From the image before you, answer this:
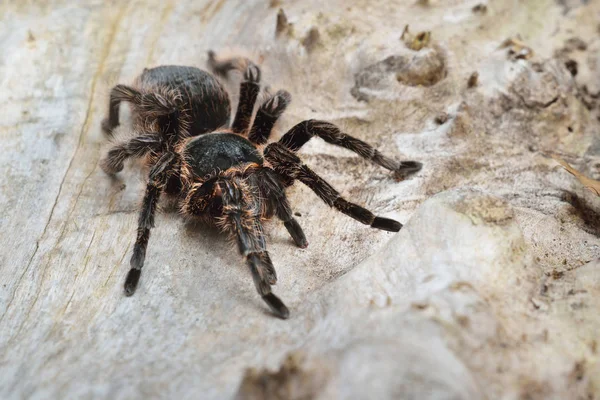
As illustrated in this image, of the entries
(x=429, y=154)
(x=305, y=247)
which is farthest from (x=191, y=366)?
(x=429, y=154)

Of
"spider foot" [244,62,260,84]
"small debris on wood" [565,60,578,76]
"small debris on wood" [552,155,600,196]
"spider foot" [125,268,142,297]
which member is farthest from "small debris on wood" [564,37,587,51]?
"spider foot" [125,268,142,297]

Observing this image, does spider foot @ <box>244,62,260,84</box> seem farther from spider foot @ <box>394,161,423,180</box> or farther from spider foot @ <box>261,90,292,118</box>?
spider foot @ <box>394,161,423,180</box>

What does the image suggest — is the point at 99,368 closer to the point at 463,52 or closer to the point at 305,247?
the point at 305,247

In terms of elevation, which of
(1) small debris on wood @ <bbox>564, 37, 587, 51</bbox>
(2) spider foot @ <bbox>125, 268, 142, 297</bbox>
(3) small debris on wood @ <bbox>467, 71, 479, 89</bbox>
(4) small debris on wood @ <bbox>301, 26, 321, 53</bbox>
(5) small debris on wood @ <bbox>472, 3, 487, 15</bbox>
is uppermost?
Result: (5) small debris on wood @ <bbox>472, 3, 487, 15</bbox>

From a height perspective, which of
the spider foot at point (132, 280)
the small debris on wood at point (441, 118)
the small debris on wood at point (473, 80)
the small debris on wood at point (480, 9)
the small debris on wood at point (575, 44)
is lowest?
the spider foot at point (132, 280)

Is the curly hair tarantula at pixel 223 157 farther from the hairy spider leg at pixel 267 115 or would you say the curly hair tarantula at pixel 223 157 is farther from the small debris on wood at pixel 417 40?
the small debris on wood at pixel 417 40

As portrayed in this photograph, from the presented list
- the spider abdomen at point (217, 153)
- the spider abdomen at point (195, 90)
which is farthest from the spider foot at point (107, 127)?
the spider abdomen at point (217, 153)

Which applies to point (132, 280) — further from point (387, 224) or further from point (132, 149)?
point (387, 224)
